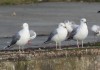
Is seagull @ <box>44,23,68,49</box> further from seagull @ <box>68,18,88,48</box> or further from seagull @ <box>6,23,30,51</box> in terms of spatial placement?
seagull @ <box>6,23,30,51</box>

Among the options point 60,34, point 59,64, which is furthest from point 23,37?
point 59,64

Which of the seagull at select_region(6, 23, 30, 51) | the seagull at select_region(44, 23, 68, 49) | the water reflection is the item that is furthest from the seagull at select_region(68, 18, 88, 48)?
the water reflection

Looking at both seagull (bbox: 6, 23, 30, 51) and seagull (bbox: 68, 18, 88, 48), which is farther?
seagull (bbox: 68, 18, 88, 48)

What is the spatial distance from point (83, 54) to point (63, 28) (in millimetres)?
1754

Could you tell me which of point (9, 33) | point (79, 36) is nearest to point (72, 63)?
point (79, 36)

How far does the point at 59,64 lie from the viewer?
15828 mm

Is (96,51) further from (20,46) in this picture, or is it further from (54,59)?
(20,46)

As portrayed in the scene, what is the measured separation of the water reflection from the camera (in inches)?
605

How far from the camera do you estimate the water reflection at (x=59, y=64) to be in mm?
15370

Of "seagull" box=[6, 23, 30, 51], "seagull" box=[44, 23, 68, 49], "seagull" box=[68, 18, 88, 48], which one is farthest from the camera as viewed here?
"seagull" box=[68, 18, 88, 48]

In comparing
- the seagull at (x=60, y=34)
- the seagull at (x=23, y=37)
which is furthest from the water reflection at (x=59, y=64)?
the seagull at (x=23, y=37)

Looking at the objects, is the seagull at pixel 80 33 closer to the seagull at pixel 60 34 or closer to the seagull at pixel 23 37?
the seagull at pixel 60 34

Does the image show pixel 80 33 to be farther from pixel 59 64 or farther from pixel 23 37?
pixel 59 64

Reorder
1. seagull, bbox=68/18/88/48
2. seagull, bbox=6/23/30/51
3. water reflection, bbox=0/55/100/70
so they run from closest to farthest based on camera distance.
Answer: water reflection, bbox=0/55/100/70
seagull, bbox=6/23/30/51
seagull, bbox=68/18/88/48
